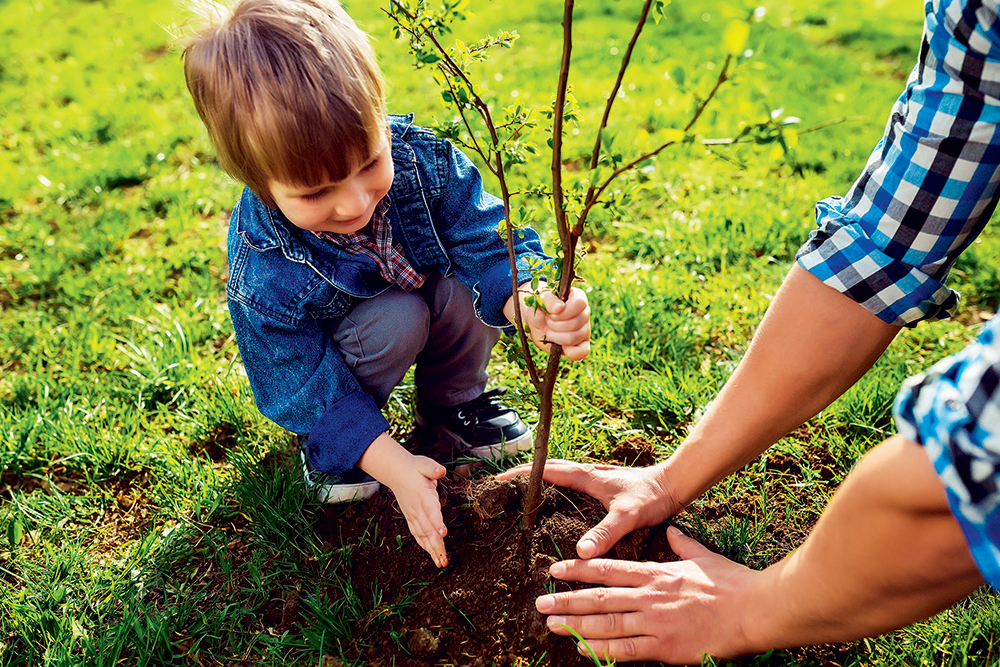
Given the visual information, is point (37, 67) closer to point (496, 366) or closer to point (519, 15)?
point (519, 15)

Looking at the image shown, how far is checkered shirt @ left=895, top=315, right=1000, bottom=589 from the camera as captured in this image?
917 mm

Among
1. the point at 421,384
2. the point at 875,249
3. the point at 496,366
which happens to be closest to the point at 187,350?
the point at 421,384

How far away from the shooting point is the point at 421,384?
7.89ft

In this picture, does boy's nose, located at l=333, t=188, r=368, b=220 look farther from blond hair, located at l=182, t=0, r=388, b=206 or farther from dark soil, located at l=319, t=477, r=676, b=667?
dark soil, located at l=319, t=477, r=676, b=667

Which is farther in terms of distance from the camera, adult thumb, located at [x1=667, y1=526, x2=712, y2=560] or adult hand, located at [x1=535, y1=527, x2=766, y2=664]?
adult thumb, located at [x1=667, y1=526, x2=712, y2=560]

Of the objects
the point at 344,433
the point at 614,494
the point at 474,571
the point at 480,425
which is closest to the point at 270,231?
the point at 344,433

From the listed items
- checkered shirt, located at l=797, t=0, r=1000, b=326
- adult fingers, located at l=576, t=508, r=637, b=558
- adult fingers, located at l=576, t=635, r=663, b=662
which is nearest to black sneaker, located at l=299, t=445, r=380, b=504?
adult fingers, located at l=576, t=508, r=637, b=558

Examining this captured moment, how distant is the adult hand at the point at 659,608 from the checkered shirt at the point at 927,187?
0.67 meters

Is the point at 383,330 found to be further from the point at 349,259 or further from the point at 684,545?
the point at 684,545

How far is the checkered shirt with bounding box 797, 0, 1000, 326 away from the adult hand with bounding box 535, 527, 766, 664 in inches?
26.4

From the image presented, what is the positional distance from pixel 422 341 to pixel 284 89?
0.83m

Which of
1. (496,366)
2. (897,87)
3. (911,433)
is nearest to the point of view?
(911,433)

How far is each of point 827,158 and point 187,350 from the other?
343 centimetres

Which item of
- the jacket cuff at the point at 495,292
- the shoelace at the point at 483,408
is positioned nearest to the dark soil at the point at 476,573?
the shoelace at the point at 483,408
